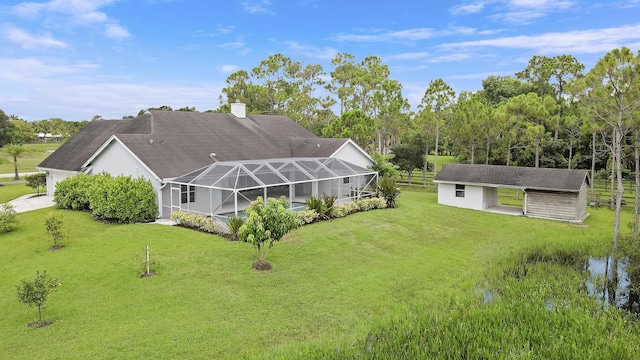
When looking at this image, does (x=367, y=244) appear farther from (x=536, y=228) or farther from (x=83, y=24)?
(x=83, y=24)

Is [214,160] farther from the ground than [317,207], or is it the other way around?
[214,160]

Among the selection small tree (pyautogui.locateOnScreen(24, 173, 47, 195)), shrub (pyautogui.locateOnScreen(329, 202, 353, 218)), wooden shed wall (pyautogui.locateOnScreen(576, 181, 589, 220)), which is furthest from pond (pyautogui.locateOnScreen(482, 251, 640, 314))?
small tree (pyautogui.locateOnScreen(24, 173, 47, 195))

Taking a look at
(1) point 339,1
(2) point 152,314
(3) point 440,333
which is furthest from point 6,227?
(1) point 339,1

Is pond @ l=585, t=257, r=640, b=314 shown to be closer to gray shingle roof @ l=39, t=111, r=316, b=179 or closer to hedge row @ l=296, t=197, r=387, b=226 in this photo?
hedge row @ l=296, t=197, r=387, b=226

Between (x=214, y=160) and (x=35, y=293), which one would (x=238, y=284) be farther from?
(x=214, y=160)

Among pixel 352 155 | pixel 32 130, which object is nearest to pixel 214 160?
pixel 352 155

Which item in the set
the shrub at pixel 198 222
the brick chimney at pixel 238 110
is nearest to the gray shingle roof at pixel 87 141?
the brick chimney at pixel 238 110
